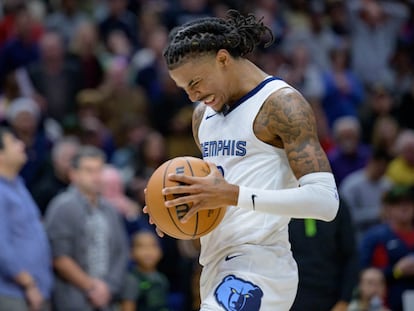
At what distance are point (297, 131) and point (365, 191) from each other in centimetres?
638

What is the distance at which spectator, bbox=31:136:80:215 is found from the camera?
907 centimetres

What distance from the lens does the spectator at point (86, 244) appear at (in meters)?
7.91

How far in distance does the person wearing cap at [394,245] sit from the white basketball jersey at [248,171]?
4357 mm

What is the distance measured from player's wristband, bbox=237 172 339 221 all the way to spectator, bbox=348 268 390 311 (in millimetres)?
4042

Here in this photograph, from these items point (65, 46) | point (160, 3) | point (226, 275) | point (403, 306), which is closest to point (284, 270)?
point (226, 275)

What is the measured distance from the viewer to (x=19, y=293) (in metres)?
7.54

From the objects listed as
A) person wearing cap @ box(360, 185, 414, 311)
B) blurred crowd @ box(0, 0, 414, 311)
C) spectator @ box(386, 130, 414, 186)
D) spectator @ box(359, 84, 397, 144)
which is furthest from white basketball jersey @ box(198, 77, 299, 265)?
spectator @ box(359, 84, 397, 144)

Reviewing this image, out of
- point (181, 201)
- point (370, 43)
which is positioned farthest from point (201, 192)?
point (370, 43)

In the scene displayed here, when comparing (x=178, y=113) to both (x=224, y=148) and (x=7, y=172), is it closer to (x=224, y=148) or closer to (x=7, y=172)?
(x=7, y=172)

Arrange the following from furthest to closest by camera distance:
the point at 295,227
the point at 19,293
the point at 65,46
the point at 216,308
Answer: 1. the point at 65,46
2. the point at 19,293
3. the point at 295,227
4. the point at 216,308

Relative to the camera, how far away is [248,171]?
4.54 meters

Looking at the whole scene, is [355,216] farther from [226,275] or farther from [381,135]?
[226,275]

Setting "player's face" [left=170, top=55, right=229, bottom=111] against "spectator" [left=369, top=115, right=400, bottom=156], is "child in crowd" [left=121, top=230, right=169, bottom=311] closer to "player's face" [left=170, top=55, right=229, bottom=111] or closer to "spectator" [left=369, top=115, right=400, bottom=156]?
"spectator" [left=369, top=115, right=400, bottom=156]

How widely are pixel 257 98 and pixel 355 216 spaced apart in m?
6.16
